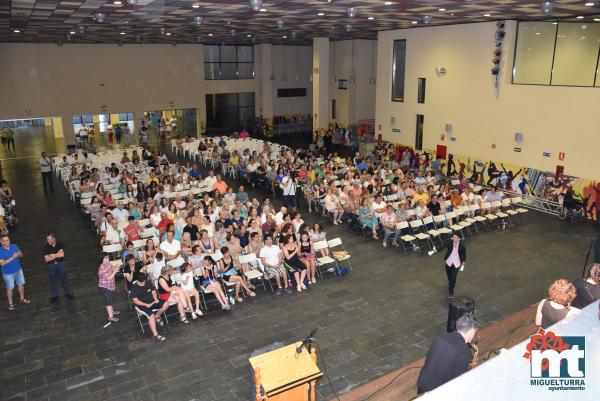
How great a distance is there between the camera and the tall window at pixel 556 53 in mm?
15406

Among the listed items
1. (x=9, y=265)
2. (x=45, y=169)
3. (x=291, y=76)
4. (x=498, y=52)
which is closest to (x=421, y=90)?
(x=498, y=52)

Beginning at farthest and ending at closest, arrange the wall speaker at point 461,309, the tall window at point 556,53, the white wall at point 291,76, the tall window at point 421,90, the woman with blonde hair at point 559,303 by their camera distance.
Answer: the white wall at point 291,76 < the tall window at point 421,90 < the tall window at point 556,53 < the wall speaker at point 461,309 < the woman with blonde hair at point 559,303

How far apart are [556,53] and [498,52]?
5.97 ft

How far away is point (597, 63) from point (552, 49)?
1.88 metres

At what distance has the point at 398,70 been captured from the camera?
2177 centimetres

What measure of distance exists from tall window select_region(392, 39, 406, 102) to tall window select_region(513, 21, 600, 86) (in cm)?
566

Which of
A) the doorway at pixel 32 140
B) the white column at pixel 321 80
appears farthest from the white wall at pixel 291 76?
the doorway at pixel 32 140

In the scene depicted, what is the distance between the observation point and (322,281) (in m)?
10.5

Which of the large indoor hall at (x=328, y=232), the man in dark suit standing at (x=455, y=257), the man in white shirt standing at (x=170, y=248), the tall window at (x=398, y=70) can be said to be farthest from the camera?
the tall window at (x=398, y=70)

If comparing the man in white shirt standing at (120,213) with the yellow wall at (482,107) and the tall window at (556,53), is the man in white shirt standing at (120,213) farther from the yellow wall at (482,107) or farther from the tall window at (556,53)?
the tall window at (556,53)

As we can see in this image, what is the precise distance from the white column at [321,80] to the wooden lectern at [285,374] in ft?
71.2

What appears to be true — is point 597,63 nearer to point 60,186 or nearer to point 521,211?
point 521,211

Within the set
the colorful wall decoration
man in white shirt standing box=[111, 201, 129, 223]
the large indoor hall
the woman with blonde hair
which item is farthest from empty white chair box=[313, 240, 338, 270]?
the colorful wall decoration

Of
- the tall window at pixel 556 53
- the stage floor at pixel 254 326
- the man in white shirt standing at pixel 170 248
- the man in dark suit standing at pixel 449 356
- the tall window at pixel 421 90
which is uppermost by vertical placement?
the tall window at pixel 556 53
